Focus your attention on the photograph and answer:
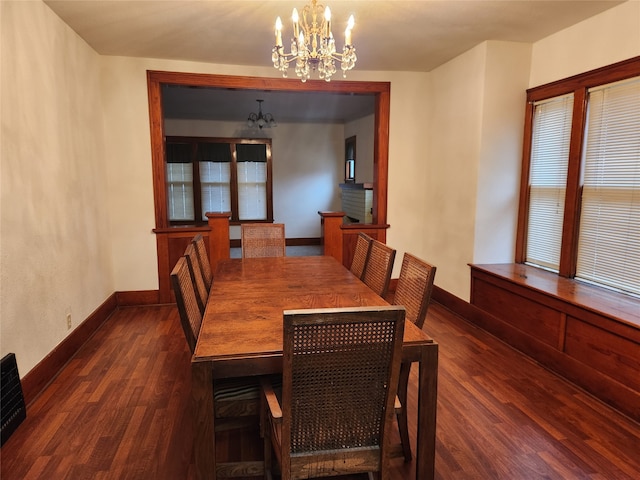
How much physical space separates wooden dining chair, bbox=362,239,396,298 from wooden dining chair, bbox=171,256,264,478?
3.26 feet

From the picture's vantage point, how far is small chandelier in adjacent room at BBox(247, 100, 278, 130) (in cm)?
673

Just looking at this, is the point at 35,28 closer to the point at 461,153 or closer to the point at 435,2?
the point at 435,2

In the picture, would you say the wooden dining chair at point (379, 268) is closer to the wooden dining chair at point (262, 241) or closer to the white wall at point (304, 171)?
the wooden dining chair at point (262, 241)

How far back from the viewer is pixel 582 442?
2129 millimetres

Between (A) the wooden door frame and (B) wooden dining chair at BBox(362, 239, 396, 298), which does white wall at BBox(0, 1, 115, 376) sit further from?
(B) wooden dining chair at BBox(362, 239, 396, 298)

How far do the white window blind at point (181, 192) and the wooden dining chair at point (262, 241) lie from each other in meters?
4.44

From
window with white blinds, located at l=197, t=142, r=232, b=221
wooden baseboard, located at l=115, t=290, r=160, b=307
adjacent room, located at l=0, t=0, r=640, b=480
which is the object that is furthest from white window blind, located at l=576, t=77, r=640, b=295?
window with white blinds, located at l=197, t=142, r=232, b=221

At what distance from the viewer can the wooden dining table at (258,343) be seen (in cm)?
150

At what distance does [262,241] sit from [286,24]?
1.81 meters

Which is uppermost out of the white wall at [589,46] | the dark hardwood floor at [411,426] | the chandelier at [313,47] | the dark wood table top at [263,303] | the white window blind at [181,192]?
the white wall at [589,46]

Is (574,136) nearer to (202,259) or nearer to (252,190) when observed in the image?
(202,259)

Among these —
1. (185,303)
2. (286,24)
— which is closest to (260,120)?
(286,24)

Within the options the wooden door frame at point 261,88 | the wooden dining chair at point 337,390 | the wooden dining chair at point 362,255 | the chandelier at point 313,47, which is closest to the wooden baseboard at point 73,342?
the wooden door frame at point 261,88

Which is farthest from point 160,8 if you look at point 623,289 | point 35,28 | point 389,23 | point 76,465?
point 623,289
